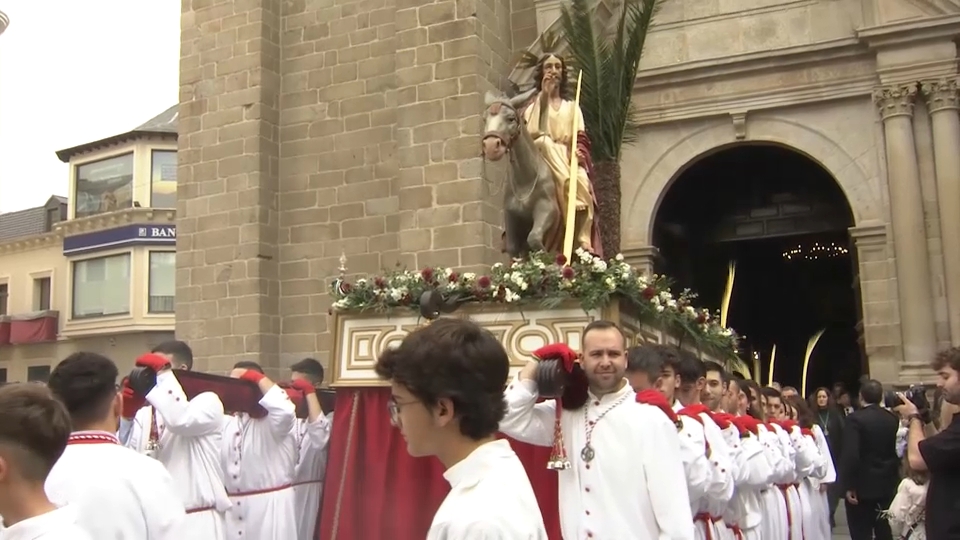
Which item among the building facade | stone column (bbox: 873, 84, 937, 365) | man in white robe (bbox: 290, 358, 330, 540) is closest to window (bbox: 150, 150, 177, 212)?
the building facade

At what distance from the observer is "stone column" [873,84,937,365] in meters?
11.0

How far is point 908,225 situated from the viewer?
11211 millimetres

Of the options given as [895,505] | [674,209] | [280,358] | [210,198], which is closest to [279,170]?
[210,198]

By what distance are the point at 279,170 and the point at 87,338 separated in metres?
19.7

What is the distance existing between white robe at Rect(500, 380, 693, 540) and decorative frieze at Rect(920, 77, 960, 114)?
8787 millimetres

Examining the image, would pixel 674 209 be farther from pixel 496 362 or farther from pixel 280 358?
pixel 496 362

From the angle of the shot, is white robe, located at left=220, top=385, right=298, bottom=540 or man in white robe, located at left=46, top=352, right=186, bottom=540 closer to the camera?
man in white robe, located at left=46, top=352, right=186, bottom=540

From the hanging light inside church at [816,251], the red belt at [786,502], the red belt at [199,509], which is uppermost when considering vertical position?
the hanging light inside church at [816,251]

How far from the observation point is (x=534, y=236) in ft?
21.6

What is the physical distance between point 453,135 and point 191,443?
7145 mm

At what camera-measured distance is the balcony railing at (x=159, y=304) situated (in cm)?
2944

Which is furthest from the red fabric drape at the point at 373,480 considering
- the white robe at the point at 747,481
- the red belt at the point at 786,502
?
the red belt at the point at 786,502

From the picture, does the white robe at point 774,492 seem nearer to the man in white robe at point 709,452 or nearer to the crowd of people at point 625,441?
the crowd of people at point 625,441

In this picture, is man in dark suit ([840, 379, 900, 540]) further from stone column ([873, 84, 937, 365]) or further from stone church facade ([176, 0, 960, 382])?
stone column ([873, 84, 937, 365])
